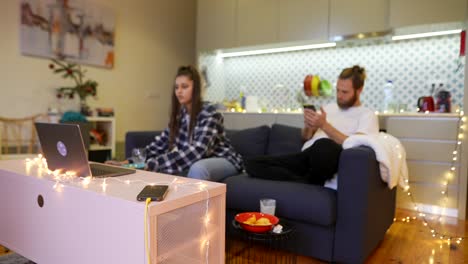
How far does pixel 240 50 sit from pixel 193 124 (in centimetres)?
252

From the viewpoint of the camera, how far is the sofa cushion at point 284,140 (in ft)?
7.64

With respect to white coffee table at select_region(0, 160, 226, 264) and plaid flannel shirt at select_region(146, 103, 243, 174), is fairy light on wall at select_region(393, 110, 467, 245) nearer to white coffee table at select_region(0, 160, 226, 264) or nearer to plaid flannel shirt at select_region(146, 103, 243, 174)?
plaid flannel shirt at select_region(146, 103, 243, 174)

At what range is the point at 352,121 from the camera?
2.14 meters

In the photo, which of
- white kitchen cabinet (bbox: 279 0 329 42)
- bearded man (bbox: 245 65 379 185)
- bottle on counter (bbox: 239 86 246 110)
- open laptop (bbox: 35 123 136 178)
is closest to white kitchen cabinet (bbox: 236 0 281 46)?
white kitchen cabinet (bbox: 279 0 329 42)

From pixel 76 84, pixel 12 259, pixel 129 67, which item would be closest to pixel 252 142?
pixel 12 259

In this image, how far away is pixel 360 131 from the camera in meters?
2.01

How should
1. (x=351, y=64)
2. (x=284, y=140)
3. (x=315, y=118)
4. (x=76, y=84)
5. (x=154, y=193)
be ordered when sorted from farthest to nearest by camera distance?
(x=351, y=64)
(x=76, y=84)
(x=284, y=140)
(x=315, y=118)
(x=154, y=193)

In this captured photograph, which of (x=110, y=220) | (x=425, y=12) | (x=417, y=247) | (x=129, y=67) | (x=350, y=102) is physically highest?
(x=425, y=12)

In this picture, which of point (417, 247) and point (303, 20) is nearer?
point (417, 247)

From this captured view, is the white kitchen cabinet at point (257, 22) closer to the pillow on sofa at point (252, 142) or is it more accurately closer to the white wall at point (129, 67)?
the white wall at point (129, 67)

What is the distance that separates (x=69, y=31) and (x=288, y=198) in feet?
9.70

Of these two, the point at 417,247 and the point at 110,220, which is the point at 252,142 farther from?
the point at 110,220

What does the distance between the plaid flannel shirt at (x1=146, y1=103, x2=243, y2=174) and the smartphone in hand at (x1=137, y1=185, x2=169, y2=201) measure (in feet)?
2.89

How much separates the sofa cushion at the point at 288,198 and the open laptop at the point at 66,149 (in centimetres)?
75
